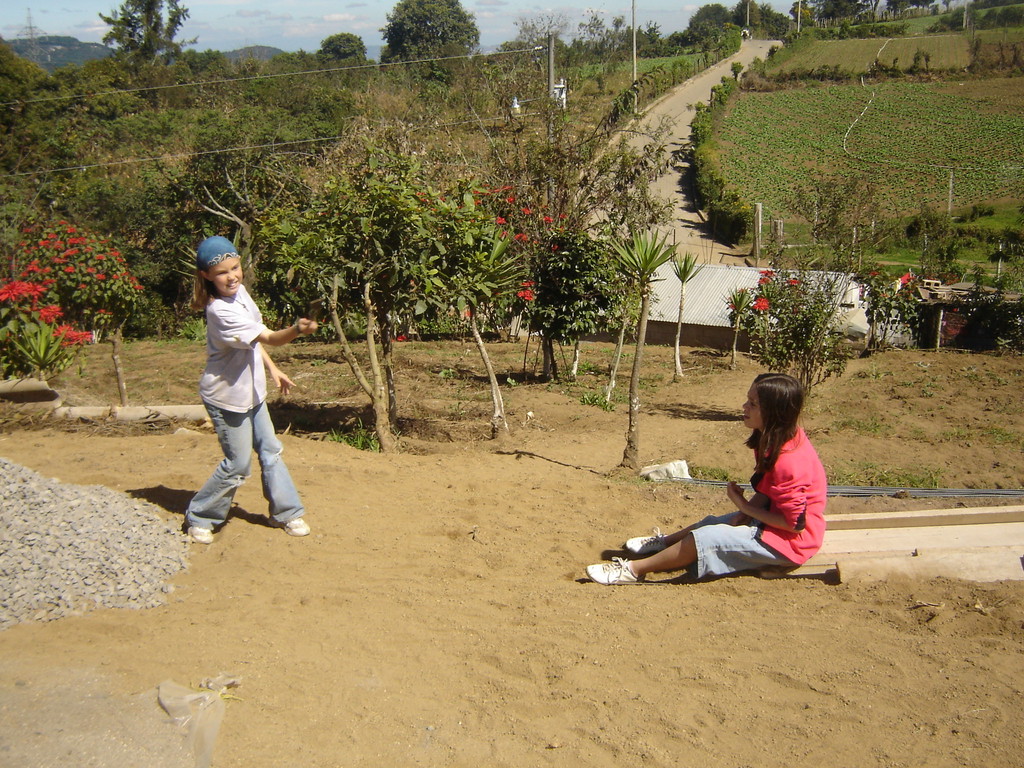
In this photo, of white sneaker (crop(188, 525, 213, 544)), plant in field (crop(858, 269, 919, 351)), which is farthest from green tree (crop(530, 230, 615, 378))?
white sneaker (crop(188, 525, 213, 544))

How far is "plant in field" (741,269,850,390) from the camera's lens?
416 inches

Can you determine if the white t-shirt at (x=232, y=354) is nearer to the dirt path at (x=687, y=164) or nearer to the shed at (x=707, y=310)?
the dirt path at (x=687, y=164)

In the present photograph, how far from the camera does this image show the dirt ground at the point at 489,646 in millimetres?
3047

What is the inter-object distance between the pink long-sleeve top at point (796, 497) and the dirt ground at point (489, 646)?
0.22 meters

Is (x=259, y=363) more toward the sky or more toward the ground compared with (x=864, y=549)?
more toward the sky

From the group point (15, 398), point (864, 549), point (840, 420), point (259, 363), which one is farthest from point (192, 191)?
point (864, 549)

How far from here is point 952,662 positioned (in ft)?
11.6

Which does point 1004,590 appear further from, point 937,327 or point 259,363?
point 937,327

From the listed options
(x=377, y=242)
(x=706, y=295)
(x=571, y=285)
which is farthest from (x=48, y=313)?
(x=706, y=295)

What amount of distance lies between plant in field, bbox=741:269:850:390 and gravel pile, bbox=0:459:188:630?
824 cm

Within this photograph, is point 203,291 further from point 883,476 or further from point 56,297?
point 56,297

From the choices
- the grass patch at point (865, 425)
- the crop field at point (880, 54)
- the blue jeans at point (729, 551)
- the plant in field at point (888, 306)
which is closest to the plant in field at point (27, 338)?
the blue jeans at point (729, 551)

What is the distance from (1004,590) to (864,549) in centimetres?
64

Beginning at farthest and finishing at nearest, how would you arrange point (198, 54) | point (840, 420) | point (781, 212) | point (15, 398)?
1. point (198, 54)
2. point (781, 212)
3. point (840, 420)
4. point (15, 398)
